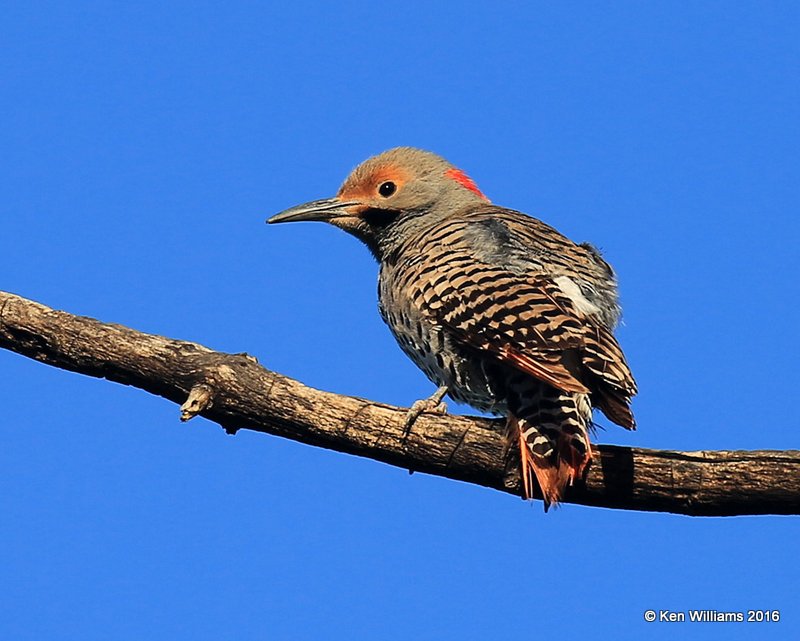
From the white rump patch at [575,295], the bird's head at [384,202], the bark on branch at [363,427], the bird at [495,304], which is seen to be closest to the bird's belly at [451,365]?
the bird at [495,304]

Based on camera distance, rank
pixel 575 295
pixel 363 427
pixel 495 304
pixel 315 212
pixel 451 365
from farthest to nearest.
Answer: pixel 315 212
pixel 451 365
pixel 575 295
pixel 495 304
pixel 363 427

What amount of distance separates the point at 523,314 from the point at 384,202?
8.38 ft

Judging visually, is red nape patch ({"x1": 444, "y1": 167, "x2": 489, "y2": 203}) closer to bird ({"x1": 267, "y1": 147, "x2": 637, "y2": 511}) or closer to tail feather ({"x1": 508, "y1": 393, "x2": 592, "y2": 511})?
bird ({"x1": 267, "y1": 147, "x2": 637, "y2": 511})

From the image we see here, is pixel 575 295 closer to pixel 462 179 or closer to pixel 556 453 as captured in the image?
pixel 556 453

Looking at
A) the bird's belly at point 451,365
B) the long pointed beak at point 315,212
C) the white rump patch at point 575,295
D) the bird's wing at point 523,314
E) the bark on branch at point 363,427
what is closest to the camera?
the bark on branch at point 363,427

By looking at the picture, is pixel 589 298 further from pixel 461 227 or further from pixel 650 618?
pixel 650 618

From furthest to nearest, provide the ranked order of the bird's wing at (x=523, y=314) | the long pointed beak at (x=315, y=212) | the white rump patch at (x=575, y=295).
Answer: the long pointed beak at (x=315, y=212) → the white rump patch at (x=575, y=295) → the bird's wing at (x=523, y=314)

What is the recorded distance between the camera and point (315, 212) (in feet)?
28.5

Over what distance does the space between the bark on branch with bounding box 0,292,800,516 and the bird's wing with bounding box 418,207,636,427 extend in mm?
400

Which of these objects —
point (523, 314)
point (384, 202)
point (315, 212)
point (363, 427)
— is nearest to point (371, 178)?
point (384, 202)

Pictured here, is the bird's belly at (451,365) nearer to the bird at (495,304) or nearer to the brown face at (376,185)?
the bird at (495,304)

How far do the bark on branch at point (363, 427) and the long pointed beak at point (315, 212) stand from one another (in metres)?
2.24

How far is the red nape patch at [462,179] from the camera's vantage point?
353 inches

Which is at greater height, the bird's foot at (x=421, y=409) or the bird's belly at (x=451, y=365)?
the bird's belly at (x=451, y=365)
